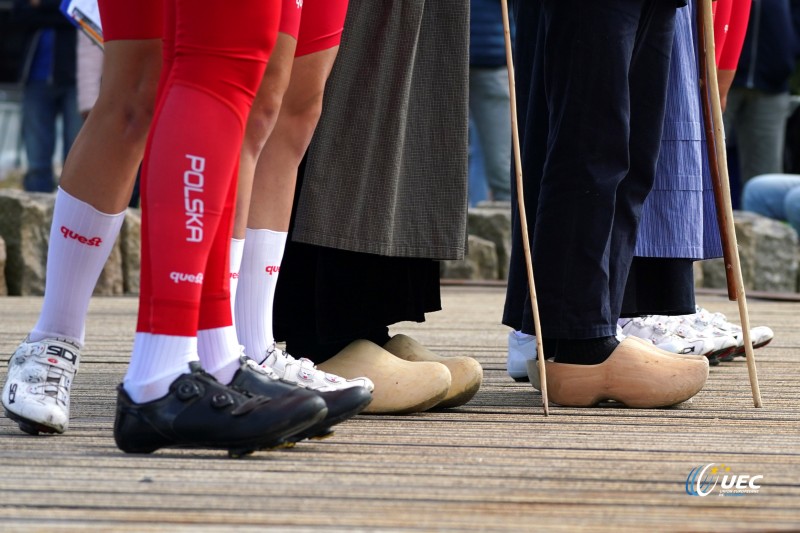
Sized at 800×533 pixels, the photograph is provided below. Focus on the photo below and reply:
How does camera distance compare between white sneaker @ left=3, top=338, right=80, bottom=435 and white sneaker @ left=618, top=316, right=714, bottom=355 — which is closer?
white sneaker @ left=3, top=338, right=80, bottom=435

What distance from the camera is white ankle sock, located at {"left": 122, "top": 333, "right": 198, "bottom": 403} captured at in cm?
201

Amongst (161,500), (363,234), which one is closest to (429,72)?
(363,234)

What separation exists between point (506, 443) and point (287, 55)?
68 cm

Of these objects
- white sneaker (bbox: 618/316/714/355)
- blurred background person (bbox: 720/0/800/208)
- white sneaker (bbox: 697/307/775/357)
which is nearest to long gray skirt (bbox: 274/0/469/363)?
white sneaker (bbox: 618/316/714/355)

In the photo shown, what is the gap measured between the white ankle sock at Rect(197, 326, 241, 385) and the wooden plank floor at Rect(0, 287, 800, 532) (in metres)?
0.13

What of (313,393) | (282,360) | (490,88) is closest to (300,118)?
(282,360)

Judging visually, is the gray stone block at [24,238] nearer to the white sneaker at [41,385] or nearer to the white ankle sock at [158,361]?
the white sneaker at [41,385]

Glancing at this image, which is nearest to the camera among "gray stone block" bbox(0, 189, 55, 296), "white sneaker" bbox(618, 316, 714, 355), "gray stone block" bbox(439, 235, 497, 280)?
"white sneaker" bbox(618, 316, 714, 355)

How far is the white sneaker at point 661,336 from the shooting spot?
341cm

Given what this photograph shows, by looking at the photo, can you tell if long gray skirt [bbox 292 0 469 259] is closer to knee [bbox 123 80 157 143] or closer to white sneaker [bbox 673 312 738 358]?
knee [bbox 123 80 157 143]

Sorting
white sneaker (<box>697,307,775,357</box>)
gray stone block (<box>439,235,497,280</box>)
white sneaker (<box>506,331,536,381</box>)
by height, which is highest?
white sneaker (<box>506,331,536,381</box>)

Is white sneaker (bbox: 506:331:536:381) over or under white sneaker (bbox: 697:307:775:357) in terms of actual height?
over

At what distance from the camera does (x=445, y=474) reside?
1.90 meters

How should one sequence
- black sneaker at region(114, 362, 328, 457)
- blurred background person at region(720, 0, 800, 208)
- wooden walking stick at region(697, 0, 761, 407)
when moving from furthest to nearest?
blurred background person at region(720, 0, 800, 208) → wooden walking stick at region(697, 0, 761, 407) → black sneaker at region(114, 362, 328, 457)
